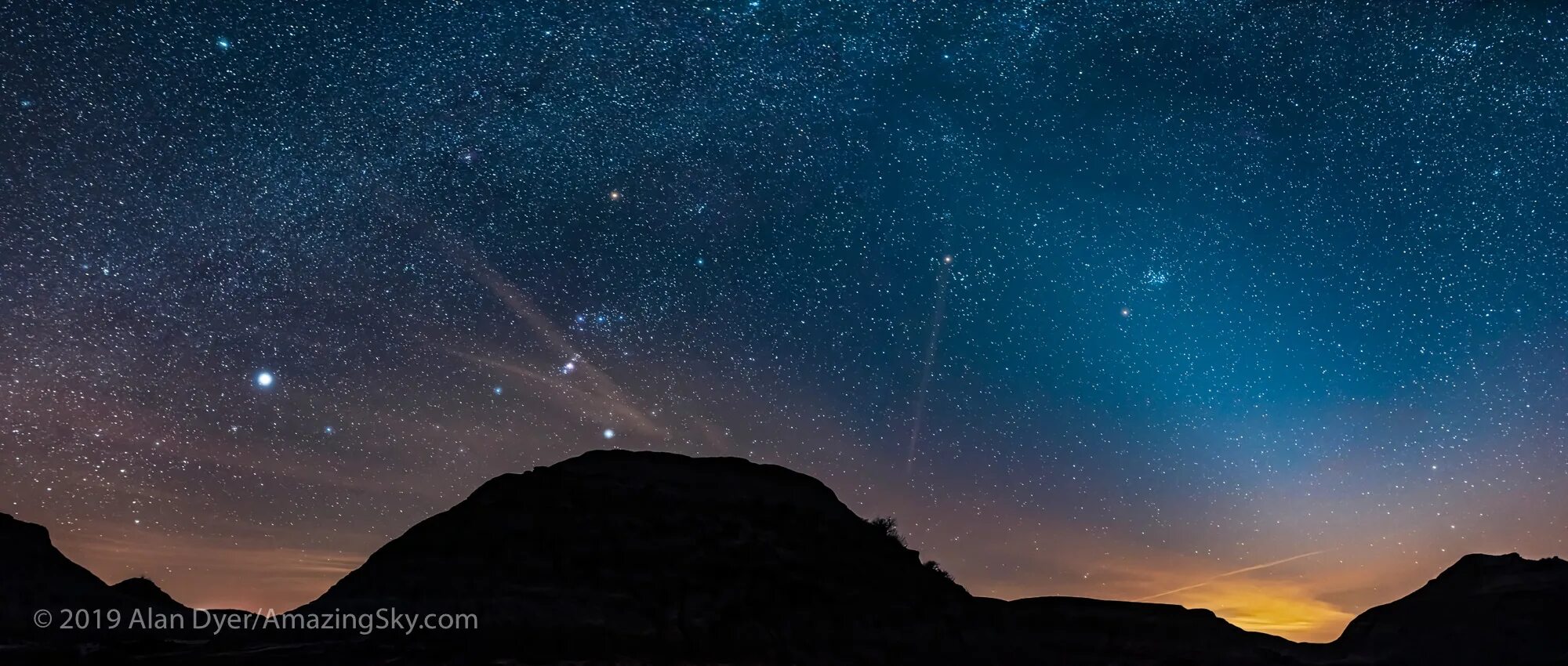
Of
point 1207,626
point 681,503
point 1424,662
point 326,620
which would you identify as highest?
point 681,503

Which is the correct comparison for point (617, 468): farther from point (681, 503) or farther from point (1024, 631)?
point (1024, 631)

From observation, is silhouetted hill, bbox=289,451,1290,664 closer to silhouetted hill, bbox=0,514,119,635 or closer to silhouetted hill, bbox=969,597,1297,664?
silhouetted hill, bbox=969,597,1297,664

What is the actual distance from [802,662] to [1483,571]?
152 ft

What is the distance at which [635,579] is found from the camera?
132ft

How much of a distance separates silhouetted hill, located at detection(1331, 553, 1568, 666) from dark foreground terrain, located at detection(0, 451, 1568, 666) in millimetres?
98

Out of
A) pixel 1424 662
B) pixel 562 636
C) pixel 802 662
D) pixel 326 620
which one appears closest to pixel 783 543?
pixel 802 662

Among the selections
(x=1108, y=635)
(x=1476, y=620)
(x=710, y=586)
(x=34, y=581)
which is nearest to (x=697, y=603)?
(x=710, y=586)

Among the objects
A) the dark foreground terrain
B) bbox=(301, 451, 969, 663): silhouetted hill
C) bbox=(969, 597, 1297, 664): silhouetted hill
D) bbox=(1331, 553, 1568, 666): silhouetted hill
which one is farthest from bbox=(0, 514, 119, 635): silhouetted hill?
bbox=(1331, 553, 1568, 666): silhouetted hill

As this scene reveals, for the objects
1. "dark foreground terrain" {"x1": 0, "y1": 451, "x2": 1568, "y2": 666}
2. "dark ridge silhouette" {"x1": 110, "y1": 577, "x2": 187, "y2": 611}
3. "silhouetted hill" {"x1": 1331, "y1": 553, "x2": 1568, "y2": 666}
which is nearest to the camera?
"dark foreground terrain" {"x1": 0, "y1": 451, "x2": 1568, "y2": 666}

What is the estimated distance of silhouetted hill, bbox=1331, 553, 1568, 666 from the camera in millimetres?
47312

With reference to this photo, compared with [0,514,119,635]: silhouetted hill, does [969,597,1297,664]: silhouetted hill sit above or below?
below

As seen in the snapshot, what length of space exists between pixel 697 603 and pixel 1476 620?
48.4 meters

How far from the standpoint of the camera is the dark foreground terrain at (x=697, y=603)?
120 feet

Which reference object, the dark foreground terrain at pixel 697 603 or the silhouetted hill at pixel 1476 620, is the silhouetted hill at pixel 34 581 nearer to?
the dark foreground terrain at pixel 697 603
